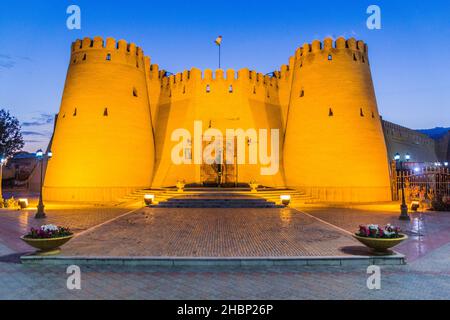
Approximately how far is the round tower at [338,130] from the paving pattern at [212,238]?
32.6 feet

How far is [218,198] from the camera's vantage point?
56.9 feet

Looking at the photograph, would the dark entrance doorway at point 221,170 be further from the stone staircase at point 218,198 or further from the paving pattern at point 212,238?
the paving pattern at point 212,238

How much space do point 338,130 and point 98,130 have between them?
16.1 meters

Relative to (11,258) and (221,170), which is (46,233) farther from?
(221,170)

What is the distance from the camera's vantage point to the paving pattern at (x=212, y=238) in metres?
6.89

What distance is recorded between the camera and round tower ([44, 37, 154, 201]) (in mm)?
21156

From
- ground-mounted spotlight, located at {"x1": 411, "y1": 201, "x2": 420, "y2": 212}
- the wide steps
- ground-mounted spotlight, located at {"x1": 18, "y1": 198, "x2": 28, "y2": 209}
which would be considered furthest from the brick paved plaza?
ground-mounted spotlight, located at {"x1": 18, "y1": 198, "x2": 28, "y2": 209}

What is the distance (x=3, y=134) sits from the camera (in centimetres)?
2930

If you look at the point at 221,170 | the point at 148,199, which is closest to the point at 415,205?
the point at 221,170

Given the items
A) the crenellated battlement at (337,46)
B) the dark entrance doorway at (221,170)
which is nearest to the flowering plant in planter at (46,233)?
the dark entrance doorway at (221,170)

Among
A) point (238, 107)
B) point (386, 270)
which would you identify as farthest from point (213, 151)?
point (386, 270)

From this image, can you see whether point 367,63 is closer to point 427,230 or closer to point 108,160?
point 427,230

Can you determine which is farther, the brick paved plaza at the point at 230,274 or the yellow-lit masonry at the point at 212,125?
the yellow-lit masonry at the point at 212,125
